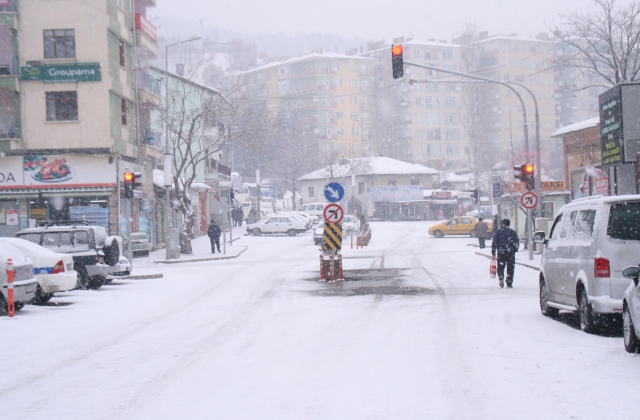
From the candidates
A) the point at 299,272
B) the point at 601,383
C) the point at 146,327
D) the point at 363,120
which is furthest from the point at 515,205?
the point at 363,120

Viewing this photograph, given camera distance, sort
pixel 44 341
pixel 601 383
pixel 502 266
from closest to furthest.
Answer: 1. pixel 601 383
2. pixel 44 341
3. pixel 502 266

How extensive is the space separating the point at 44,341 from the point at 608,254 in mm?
8059

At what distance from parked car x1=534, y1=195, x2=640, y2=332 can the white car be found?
10507 mm

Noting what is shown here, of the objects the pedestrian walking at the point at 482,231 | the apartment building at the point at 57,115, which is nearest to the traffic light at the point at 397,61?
the apartment building at the point at 57,115

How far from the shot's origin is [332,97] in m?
126

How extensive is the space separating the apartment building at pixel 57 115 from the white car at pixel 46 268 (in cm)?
1759

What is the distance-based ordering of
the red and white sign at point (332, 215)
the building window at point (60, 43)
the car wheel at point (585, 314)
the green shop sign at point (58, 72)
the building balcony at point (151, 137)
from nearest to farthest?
the car wheel at point (585, 314) < the red and white sign at point (332, 215) < the green shop sign at point (58, 72) < the building window at point (60, 43) < the building balcony at point (151, 137)

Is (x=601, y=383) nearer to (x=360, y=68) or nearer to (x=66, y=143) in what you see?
(x=66, y=143)

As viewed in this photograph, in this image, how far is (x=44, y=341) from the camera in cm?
1184

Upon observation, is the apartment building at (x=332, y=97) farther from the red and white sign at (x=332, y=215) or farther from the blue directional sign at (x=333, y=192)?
the red and white sign at (x=332, y=215)

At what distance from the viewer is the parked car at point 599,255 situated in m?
10.8

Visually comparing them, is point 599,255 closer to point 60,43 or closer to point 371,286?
point 371,286

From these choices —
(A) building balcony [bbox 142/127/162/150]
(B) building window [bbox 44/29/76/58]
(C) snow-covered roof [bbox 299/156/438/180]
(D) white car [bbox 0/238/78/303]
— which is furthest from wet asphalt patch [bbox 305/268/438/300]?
(C) snow-covered roof [bbox 299/156/438/180]

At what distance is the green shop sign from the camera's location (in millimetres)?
34938
